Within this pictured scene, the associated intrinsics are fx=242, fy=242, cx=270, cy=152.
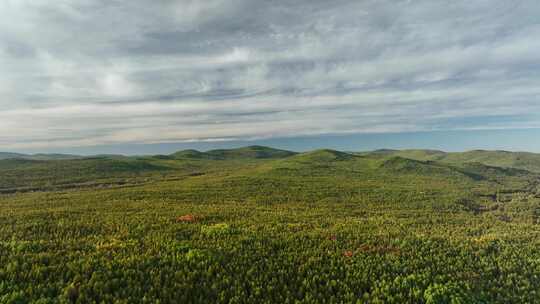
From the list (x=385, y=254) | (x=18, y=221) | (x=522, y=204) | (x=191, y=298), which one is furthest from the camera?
(x=522, y=204)

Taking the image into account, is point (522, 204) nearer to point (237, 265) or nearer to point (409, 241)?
point (409, 241)

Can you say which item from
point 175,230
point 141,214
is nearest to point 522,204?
point 175,230

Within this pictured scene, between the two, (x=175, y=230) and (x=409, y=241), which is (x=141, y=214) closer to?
(x=175, y=230)

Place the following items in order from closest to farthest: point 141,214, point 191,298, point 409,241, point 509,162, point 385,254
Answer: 1. point 191,298
2. point 385,254
3. point 409,241
4. point 141,214
5. point 509,162

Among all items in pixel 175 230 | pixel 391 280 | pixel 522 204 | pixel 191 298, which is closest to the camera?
pixel 191 298

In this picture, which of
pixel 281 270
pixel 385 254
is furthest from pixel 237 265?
pixel 385 254

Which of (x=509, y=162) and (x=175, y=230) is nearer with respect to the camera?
(x=175, y=230)

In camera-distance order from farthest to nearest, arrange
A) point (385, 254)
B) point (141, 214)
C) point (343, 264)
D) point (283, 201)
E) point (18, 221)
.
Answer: point (283, 201) < point (141, 214) < point (18, 221) < point (385, 254) < point (343, 264)

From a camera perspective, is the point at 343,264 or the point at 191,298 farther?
the point at 343,264
